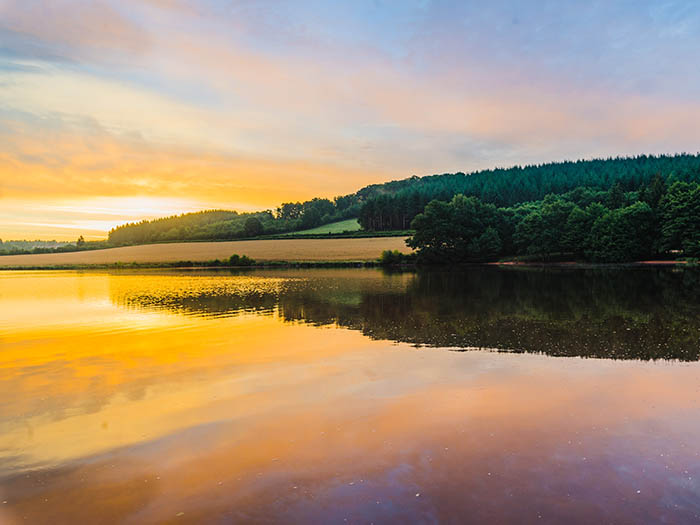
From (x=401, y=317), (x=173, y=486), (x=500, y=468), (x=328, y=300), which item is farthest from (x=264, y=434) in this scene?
(x=328, y=300)

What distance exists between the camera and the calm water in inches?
298

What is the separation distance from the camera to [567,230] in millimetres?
99375

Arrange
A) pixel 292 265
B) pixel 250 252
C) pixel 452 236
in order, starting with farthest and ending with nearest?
pixel 250 252 < pixel 292 265 < pixel 452 236

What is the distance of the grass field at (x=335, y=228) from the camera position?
15538cm

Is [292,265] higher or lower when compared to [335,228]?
lower

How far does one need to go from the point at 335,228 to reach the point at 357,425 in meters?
154

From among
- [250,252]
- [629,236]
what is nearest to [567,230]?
[629,236]

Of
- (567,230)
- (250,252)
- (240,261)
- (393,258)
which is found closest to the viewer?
(567,230)

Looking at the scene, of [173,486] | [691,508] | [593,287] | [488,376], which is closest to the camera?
[691,508]

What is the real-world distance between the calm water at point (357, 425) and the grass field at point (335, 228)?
132 metres

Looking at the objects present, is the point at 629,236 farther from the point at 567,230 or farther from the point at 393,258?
the point at 393,258

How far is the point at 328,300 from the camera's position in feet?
124

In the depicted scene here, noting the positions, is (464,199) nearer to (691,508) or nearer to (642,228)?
(642,228)

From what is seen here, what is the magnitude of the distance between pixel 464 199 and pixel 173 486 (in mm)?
103862
